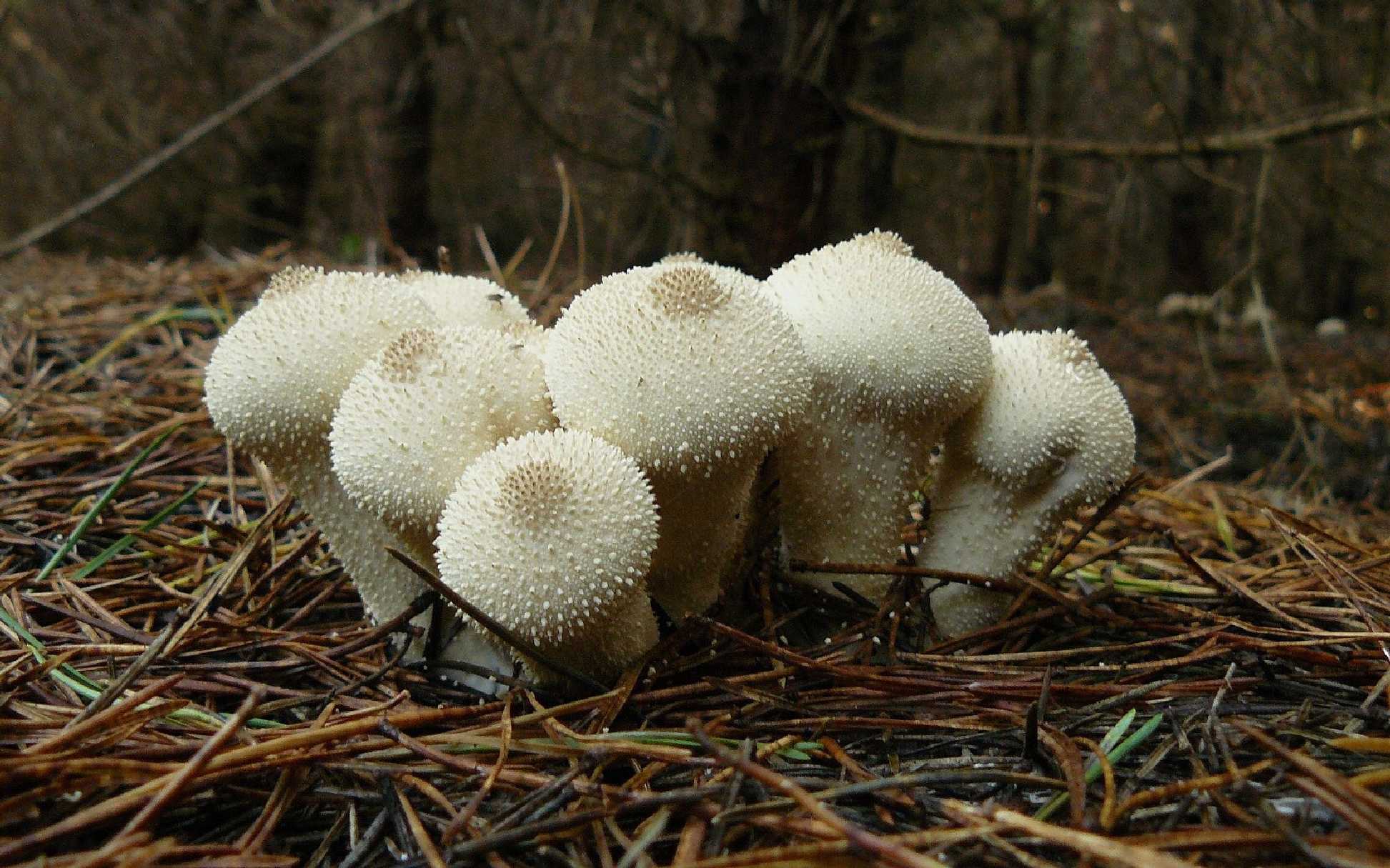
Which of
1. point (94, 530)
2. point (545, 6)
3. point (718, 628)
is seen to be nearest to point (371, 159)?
point (545, 6)

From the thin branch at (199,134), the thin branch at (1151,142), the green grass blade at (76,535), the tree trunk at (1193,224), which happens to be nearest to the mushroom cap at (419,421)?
the green grass blade at (76,535)

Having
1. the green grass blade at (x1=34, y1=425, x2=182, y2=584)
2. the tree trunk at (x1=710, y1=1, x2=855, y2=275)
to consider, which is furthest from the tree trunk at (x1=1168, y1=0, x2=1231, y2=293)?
the green grass blade at (x1=34, y1=425, x2=182, y2=584)

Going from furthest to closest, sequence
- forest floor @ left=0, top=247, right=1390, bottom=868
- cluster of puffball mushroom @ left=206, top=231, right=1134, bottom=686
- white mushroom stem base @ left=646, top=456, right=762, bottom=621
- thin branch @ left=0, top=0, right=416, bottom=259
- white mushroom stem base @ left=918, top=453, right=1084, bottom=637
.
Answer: thin branch @ left=0, top=0, right=416, bottom=259, white mushroom stem base @ left=918, top=453, right=1084, bottom=637, white mushroom stem base @ left=646, top=456, right=762, bottom=621, cluster of puffball mushroom @ left=206, top=231, right=1134, bottom=686, forest floor @ left=0, top=247, right=1390, bottom=868

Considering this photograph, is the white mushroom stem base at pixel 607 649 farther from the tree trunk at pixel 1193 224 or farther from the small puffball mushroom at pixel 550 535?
the tree trunk at pixel 1193 224

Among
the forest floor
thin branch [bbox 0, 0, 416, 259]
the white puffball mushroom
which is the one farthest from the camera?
the white puffball mushroom

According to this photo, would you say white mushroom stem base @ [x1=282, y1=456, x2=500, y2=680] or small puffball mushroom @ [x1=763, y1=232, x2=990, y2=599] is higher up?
small puffball mushroom @ [x1=763, y1=232, x2=990, y2=599]

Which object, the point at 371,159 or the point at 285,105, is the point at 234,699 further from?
the point at 285,105

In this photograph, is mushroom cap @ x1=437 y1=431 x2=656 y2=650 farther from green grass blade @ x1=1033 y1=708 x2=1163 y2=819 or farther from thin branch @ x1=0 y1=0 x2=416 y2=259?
thin branch @ x1=0 y1=0 x2=416 y2=259

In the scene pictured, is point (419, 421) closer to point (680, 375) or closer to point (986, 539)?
point (680, 375)
